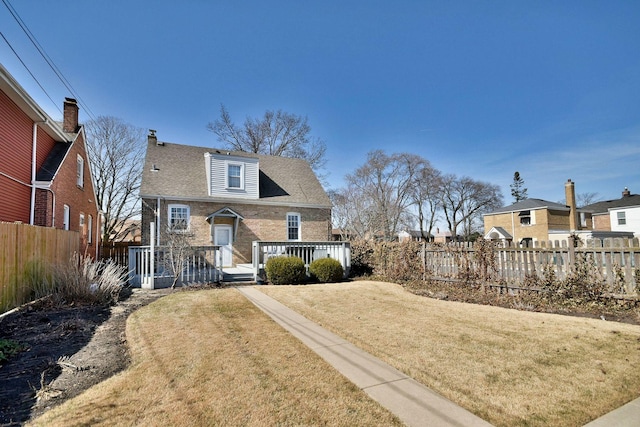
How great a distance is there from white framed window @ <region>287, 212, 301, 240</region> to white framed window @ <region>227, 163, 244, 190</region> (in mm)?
3264

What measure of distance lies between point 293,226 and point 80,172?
11.4 meters

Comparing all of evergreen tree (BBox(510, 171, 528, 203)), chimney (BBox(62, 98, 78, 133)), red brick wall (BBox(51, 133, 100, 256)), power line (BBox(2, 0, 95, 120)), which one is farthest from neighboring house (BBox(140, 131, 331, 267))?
evergreen tree (BBox(510, 171, 528, 203))

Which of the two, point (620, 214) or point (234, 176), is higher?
point (234, 176)

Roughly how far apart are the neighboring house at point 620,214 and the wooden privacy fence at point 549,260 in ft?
107

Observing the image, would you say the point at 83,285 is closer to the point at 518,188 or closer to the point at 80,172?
the point at 80,172

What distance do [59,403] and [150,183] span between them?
46.7ft

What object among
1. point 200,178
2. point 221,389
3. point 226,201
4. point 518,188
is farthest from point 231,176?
point 518,188

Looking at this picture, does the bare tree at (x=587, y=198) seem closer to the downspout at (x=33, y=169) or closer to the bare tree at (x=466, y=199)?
the bare tree at (x=466, y=199)

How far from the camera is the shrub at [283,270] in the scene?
1149 cm

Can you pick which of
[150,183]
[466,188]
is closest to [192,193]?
[150,183]

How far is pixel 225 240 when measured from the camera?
55.3ft

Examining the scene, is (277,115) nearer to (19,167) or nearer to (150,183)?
(150,183)

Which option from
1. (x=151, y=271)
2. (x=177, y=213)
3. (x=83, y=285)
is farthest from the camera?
(x=177, y=213)

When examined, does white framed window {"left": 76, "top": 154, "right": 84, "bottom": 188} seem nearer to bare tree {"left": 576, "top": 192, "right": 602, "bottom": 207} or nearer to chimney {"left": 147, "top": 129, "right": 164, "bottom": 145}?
chimney {"left": 147, "top": 129, "right": 164, "bottom": 145}
